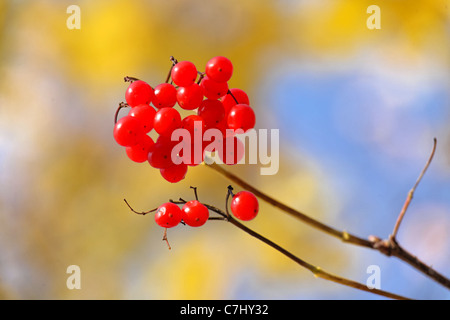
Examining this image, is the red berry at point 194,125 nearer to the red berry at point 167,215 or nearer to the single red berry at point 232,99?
the single red berry at point 232,99

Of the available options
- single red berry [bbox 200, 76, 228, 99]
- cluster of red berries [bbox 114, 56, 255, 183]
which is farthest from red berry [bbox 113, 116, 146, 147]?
single red berry [bbox 200, 76, 228, 99]

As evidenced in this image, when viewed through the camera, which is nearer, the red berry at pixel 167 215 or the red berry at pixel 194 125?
the red berry at pixel 194 125

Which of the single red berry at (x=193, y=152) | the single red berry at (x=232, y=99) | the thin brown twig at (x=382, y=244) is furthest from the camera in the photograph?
the single red berry at (x=232, y=99)

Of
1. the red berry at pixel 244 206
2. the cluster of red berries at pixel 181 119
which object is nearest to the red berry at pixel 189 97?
the cluster of red berries at pixel 181 119

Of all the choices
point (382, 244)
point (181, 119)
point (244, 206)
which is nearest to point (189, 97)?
point (181, 119)

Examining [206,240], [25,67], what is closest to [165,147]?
[206,240]

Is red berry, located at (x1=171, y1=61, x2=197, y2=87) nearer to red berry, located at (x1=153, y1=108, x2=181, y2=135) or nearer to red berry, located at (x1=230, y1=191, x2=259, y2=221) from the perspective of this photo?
red berry, located at (x1=153, y1=108, x2=181, y2=135)
